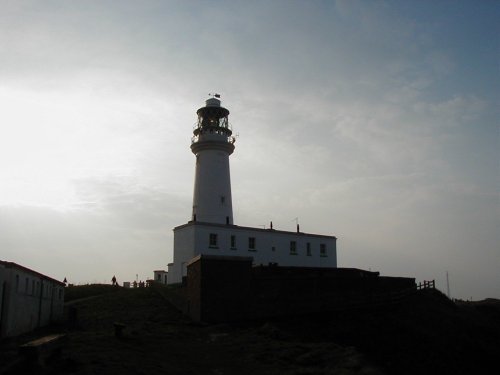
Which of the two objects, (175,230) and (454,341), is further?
(175,230)

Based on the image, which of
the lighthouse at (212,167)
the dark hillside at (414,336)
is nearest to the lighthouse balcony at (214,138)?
the lighthouse at (212,167)

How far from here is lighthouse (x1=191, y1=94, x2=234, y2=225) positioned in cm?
4066

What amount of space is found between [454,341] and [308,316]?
25.8 ft

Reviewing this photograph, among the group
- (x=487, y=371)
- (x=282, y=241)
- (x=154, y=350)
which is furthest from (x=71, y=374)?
(x=282, y=241)

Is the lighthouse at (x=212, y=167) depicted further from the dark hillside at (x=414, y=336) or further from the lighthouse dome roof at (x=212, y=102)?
the dark hillside at (x=414, y=336)

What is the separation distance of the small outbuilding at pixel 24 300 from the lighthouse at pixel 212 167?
13.3 m

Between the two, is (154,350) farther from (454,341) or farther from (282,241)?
(282,241)

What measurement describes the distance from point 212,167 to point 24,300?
2069 cm

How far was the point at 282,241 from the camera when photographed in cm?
4016

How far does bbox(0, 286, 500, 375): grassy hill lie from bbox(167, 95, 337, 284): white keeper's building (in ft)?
14.8

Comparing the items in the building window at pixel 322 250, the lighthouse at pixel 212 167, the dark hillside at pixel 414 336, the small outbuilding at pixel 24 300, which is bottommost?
the dark hillside at pixel 414 336

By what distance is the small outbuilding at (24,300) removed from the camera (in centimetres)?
2053

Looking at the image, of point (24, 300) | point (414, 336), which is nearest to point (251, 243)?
point (414, 336)

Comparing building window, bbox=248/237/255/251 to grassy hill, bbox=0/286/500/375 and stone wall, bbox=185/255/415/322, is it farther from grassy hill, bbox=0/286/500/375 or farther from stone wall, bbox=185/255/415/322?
stone wall, bbox=185/255/415/322
